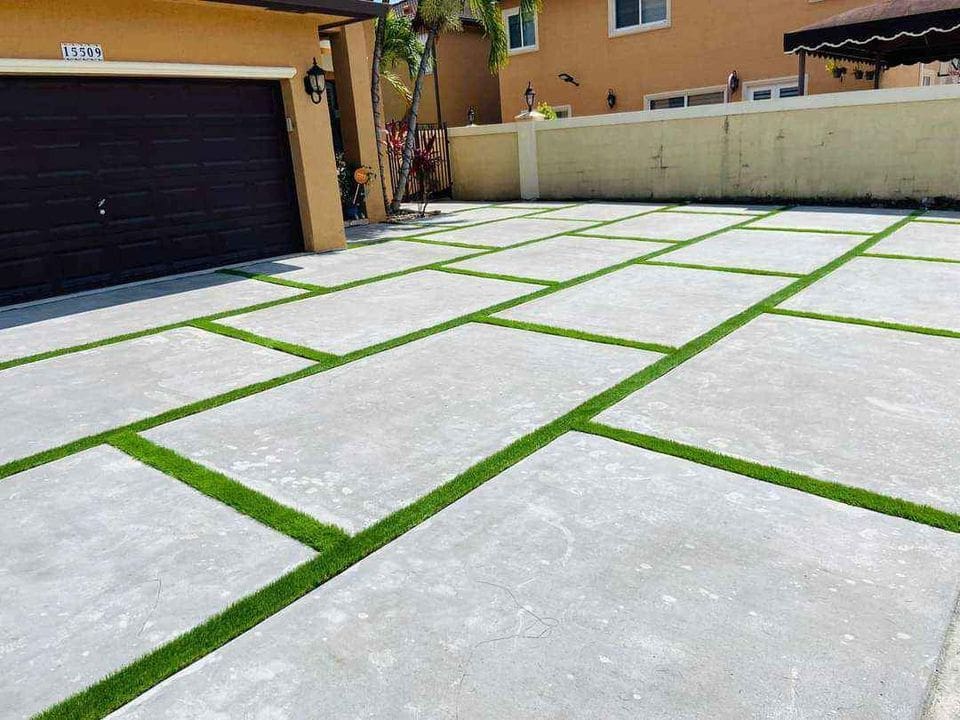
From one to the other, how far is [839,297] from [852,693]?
5.05m

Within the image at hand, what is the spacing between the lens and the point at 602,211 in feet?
45.3

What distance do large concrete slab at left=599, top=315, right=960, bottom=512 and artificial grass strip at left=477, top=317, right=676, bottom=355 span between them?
39cm

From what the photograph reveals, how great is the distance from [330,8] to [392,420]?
747cm

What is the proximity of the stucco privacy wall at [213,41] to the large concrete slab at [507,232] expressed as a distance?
196 centimetres

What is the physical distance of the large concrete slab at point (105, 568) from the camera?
232 cm

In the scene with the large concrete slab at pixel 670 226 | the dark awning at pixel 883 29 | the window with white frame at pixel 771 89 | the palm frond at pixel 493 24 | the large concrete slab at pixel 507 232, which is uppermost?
the palm frond at pixel 493 24

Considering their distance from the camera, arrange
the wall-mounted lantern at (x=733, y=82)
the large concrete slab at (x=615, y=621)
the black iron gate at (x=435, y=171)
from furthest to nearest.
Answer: the black iron gate at (x=435, y=171), the wall-mounted lantern at (x=733, y=82), the large concrete slab at (x=615, y=621)

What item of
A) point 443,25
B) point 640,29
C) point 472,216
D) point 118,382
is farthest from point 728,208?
point 118,382

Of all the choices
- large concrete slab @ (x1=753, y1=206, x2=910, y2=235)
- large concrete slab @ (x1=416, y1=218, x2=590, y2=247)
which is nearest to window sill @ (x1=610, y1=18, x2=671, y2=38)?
large concrete slab @ (x1=753, y1=206, x2=910, y2=235)

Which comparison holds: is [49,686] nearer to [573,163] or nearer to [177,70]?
[177,70]

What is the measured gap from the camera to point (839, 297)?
6305 millimetres

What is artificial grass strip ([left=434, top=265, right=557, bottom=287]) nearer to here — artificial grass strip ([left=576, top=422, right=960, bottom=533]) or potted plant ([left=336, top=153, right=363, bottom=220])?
artificial grass strip ([left=576, top=422, right=960, bottom=533])

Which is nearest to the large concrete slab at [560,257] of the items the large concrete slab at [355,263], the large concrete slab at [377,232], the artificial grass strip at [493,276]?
the artificial grass strip at [493,276]

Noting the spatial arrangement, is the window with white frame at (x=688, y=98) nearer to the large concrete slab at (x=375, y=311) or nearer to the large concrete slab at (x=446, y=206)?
the large concrete slab at (x=446, y=206)
